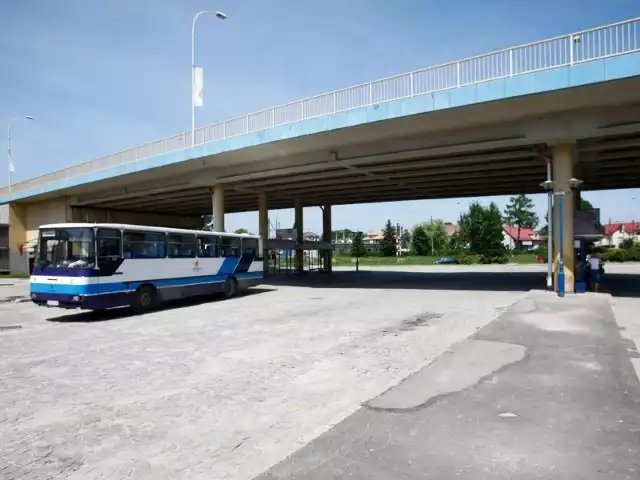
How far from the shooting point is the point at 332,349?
9.50 m

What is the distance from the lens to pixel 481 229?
89875 millimetres

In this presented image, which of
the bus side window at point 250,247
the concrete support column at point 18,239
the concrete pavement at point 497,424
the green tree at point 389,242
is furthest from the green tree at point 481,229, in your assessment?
the concrete pavement at point 497,424

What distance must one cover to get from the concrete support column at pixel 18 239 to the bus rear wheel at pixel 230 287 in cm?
3329

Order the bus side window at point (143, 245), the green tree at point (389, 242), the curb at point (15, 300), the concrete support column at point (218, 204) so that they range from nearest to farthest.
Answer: the bus side window at point (143, 245) < the curb at point (15, 300) < the concrete support column at point (218, 204) < the green tree at point (389, 242)

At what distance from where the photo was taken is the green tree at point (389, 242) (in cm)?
10056

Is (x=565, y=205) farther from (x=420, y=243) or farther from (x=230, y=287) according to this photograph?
(x=420, y=243)

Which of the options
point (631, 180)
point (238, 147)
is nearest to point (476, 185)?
point (631, 180)

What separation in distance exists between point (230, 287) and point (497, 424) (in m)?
17.3

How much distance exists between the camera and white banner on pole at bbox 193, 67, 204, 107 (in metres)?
28.7

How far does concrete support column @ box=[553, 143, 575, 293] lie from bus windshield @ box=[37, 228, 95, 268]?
56.8 feet

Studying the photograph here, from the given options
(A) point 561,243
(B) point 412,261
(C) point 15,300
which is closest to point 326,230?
(A) point 561,243

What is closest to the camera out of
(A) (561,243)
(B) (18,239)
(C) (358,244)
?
(A) (561,243)

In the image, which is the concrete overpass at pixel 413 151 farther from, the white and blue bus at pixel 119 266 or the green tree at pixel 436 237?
the green tree at pixel 436 237

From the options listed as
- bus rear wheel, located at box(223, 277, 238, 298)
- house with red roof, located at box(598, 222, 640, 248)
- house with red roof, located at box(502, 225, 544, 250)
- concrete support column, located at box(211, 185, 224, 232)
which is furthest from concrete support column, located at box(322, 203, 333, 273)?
house with red roof, located at box(598, 222, 640, 248)
